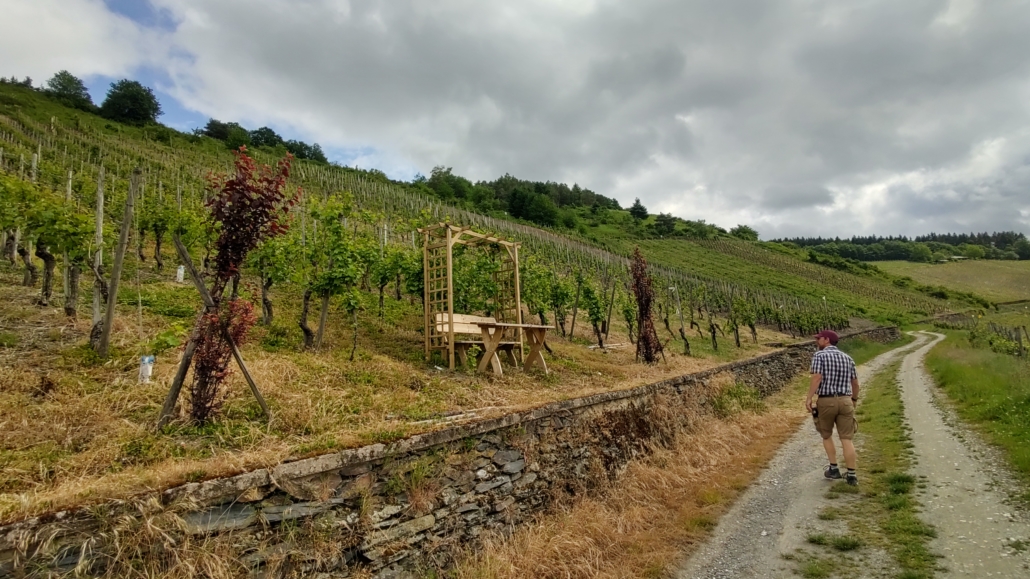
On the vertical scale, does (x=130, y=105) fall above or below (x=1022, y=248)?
above

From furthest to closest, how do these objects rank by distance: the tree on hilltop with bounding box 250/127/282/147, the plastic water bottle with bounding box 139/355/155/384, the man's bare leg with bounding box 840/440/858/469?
the tree on hilltop with bounding box 250/127/282/147 < the man's bare leg with bounding box 840/440/858/469 < the plastic water bottle with bounding box 139/355/155/384

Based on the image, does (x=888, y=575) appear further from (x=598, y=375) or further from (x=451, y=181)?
(x=451, y=181)

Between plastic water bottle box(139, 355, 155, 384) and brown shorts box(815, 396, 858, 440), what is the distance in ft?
25.3

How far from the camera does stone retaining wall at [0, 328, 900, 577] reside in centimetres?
290

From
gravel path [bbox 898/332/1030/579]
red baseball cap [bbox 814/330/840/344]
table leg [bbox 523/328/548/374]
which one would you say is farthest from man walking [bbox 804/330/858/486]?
table leg [bbox 523/328/548/374]

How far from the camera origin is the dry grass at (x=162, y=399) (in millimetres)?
3545

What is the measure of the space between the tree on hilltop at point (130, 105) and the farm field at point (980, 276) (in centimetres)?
10927

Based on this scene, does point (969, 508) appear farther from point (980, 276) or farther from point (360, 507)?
point (980, 276)

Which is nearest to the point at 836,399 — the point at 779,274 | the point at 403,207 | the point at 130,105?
the point at 403,207

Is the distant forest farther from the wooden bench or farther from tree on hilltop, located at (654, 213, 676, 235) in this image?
the wooden bench

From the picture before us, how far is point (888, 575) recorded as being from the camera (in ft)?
13.1

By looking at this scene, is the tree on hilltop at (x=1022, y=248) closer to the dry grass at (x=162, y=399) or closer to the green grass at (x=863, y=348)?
the green grass at (x=863, y=348)

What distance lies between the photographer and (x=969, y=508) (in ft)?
16.6

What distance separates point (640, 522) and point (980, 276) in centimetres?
10953
